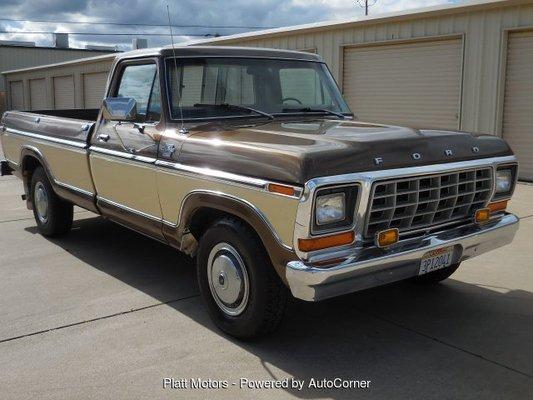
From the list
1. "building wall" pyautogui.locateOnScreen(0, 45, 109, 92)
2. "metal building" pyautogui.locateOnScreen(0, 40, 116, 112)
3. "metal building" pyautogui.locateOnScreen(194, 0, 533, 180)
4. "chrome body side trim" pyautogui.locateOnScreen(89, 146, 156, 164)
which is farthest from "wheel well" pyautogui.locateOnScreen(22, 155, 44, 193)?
"building wall" pyautogui.locateOnScreen(0, 45, 109, 92)

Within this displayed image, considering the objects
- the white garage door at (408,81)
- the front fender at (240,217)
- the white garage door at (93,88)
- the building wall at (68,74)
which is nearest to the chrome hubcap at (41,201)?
the front fender at (240,217)

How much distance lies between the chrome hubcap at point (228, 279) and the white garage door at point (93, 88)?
21.7 meters

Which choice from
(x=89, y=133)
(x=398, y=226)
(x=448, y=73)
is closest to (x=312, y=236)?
(x=398, y=226)

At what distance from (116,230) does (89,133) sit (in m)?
1.96

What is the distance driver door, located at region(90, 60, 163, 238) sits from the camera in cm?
460

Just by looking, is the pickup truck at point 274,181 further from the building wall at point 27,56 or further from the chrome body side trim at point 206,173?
the building wall at point 27,56

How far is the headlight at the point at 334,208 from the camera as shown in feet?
10.8

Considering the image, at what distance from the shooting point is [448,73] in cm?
1170

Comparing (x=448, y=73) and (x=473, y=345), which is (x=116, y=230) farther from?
(x=448, y=73)

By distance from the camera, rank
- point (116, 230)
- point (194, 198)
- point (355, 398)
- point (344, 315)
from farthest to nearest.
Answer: point (116, 230), point (344, 315), point (194, 198), point (355, 398)

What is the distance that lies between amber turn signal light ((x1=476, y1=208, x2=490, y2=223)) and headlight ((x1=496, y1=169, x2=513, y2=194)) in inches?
10.6

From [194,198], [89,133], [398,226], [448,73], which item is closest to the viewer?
[398,226]

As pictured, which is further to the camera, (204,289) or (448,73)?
(448,73)

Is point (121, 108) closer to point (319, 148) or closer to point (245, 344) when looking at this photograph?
point (319, 148)
